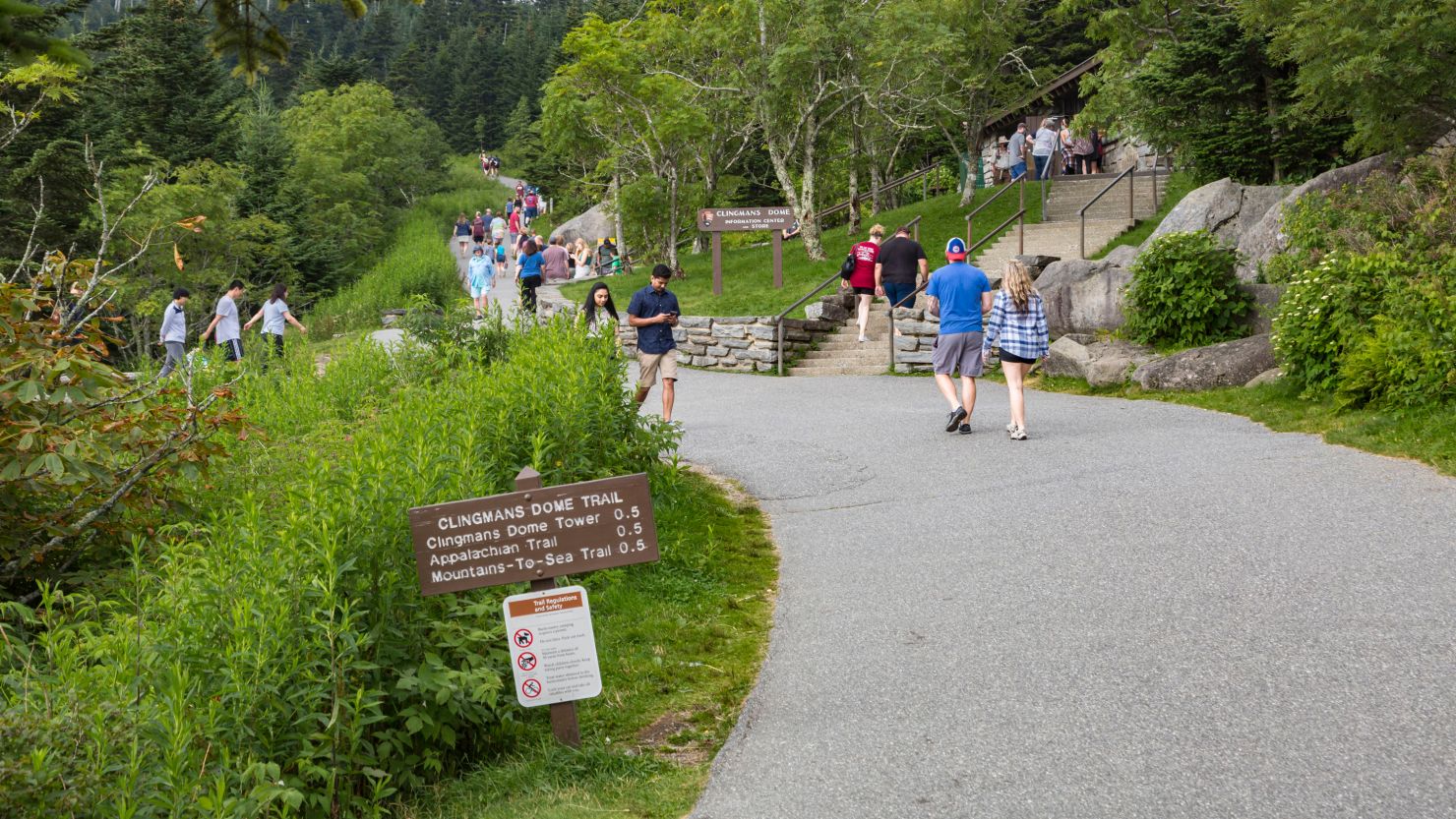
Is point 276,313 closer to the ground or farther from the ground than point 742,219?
closer to the ground

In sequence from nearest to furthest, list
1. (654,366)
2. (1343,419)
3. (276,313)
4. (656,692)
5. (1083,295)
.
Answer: (656,692) → (1343,419) → (654,366) → (1083,295) → (276,313)

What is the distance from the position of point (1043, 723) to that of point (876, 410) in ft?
32.3

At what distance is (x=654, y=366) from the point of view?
13.7 m

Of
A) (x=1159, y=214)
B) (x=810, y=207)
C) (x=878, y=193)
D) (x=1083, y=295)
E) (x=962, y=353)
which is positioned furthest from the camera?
(x=878, y=193)

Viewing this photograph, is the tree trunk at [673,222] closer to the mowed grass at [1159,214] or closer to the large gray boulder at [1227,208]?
the mowed grass at [1159,214]

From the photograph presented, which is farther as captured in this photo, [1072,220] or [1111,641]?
[1072,220]

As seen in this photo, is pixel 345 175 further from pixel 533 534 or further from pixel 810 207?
pixel 533 534

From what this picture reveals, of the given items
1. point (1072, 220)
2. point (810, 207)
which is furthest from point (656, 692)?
point (1072, 220)

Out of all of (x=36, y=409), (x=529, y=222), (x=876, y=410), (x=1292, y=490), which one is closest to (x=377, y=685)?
(x=36, y=409)

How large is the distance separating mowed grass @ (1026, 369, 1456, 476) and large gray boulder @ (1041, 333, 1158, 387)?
0.47 m

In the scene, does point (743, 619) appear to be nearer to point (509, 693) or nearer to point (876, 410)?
point (509, 693)

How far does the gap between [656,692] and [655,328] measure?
24.8 ft

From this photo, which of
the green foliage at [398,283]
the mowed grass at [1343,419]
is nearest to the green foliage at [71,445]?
the mowed grass at [1343,419]

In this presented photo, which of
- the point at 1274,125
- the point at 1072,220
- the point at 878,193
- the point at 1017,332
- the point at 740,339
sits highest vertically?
the point at 878,193
